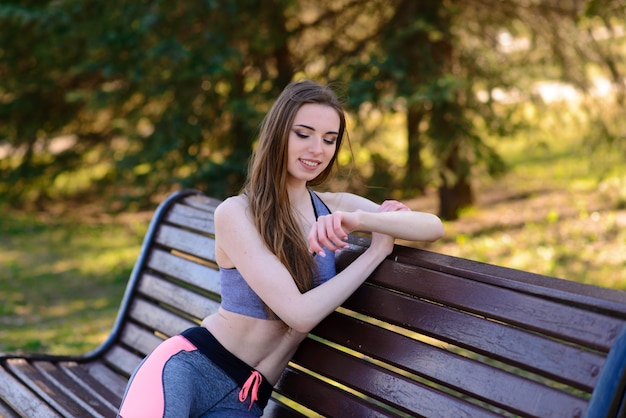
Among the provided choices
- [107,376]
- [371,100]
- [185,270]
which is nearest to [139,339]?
[107,376]

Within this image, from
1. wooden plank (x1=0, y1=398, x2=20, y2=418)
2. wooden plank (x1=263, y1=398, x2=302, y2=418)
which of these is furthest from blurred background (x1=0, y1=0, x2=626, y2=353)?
wooden plank (x1=263, y1=398, x2=302, y2=418)

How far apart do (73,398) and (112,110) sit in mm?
8597

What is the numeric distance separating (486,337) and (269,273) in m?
0.75

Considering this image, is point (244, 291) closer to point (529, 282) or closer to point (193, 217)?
point (529, 282)

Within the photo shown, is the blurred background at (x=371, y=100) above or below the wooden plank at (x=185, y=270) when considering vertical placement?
above

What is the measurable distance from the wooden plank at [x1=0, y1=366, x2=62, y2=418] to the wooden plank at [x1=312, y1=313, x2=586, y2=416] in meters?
1.23

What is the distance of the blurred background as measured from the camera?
770 cm

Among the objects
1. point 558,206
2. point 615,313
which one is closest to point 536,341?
point 615,313

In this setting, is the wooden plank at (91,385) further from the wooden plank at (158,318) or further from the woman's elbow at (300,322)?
the woman's elbow at (300,322)

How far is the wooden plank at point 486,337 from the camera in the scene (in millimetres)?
2219

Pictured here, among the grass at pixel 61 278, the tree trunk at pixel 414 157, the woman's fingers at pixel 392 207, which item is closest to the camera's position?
the woman's fingers at pixel 392 207

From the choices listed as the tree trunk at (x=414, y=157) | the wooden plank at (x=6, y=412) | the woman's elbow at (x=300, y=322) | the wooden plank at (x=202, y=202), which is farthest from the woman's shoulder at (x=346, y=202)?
the tree trunk at (x=414, y=157)

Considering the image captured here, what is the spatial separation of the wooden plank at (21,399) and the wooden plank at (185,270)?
89 centimetres

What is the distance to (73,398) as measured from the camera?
3578 millimetres
